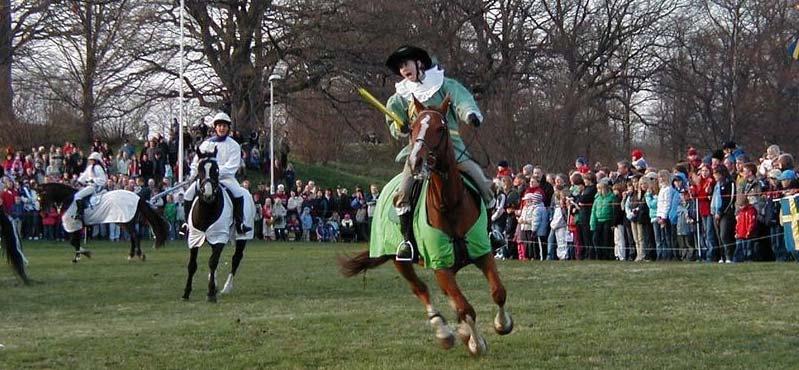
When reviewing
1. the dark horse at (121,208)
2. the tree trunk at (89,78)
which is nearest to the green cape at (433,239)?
the dark horse at (121,208)

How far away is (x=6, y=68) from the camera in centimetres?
4425

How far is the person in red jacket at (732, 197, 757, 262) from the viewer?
65.2 ft

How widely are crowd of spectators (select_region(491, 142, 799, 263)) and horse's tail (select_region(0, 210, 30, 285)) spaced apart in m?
7.87

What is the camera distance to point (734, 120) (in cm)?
4956

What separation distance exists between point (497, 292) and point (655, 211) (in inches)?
504

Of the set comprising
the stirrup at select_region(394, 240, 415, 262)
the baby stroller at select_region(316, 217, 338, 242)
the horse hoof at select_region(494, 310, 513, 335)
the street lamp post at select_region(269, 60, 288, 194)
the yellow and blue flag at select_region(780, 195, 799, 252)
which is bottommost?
the horse hoof at select_region(494, 310, 513, 335)

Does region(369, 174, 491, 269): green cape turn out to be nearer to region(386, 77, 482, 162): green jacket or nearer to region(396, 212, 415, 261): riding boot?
region(396, 212, 415, 261): riding boot

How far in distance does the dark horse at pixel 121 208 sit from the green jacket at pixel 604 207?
883 cm

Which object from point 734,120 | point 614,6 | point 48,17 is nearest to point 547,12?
point 614,6

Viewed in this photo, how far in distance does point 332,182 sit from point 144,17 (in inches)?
466

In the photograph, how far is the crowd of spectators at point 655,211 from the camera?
20.1 metres

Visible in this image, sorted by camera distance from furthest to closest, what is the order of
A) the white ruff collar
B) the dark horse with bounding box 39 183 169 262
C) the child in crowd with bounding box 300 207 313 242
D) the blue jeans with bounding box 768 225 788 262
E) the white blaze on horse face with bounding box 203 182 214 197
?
the child in crowd with bounding box 300 207 313 242, the dark horse with bounding box 39 183 169 262, the blue jeans with bounding box 768 225 788 262, the white blaze on horse face with bounding box 203 182 214 197, the white ruff collar

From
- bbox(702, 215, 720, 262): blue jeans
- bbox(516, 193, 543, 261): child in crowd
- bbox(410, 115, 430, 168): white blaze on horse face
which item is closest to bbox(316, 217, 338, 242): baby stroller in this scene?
bbox(516, 193, 543, 261): child in crowd

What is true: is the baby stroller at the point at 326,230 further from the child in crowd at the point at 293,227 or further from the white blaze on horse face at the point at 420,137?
the white blaze on horse face at the point at 420,137
